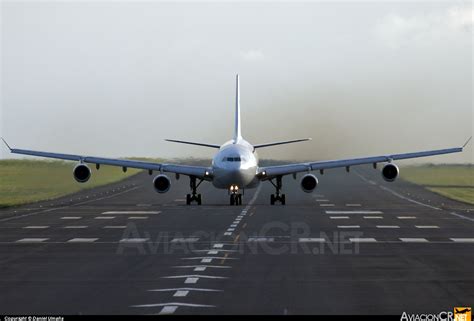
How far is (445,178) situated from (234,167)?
44029mm

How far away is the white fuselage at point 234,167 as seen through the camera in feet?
212

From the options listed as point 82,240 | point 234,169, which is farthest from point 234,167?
point 82,240

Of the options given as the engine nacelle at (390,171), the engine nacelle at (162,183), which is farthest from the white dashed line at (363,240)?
the engine nacelle at (390,171)

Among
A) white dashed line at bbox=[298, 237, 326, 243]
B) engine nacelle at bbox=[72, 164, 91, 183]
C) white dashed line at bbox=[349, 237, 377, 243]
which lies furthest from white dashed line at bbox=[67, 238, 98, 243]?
engine nacelle at bbox=[72, 164, 91, 183]

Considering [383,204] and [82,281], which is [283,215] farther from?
[82,281]

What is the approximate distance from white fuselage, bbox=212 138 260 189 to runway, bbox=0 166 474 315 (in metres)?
1.79

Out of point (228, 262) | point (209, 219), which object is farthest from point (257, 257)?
point (209, 219)

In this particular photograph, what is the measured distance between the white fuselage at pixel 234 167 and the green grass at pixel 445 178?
23139 mm

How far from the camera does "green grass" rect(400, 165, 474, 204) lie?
90.2m

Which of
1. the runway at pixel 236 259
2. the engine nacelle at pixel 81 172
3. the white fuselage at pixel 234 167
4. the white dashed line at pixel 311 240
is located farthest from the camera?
the engine nacelle at pixel 81 172

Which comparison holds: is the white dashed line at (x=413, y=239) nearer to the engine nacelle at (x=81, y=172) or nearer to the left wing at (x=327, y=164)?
the left wing at (x=327, y=164)

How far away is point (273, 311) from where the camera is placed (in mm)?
20344

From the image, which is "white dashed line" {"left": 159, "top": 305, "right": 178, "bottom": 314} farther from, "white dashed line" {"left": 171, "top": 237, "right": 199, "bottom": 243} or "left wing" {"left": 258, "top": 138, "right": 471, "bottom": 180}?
"left wing" {"left": 258, "top": 138, "right": 471, "bottom": 180}

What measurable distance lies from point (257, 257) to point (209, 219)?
20862mm
